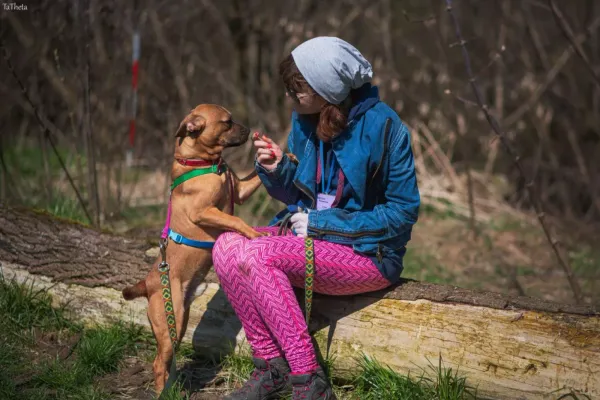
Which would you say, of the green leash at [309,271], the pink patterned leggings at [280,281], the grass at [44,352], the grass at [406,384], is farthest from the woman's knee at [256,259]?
the grass at [44,352]

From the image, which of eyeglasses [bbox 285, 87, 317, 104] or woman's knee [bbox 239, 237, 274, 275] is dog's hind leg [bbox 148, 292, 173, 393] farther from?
eyeglasses [bbox 285, 87, 317, 104]

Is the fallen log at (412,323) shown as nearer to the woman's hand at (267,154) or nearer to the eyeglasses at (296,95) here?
the woman's hand at (267,154)

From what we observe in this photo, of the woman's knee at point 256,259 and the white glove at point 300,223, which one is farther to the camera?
the white glove at point 300,223

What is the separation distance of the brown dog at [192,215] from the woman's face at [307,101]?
43 centimetres

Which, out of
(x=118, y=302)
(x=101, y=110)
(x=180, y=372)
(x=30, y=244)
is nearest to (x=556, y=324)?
(x=180, y=372)

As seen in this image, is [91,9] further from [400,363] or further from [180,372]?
[400,363]

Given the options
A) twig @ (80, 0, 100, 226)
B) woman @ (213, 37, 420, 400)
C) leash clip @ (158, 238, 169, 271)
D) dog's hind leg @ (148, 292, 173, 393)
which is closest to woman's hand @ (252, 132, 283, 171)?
woman @ (213, 37, 420, 400)

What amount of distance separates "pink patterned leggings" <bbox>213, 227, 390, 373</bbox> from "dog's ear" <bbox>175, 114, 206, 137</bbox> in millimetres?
592

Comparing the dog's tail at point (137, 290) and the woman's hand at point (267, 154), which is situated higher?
the woman's hand at point (267, 154)

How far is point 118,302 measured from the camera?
169 inches

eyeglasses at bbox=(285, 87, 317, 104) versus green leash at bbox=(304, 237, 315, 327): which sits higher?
eyeglasses at bbox=(285, 87, 317, 104)

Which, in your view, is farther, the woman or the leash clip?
the leash clip

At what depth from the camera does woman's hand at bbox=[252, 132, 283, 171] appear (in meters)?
3.57

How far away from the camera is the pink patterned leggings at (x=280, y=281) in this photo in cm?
340
